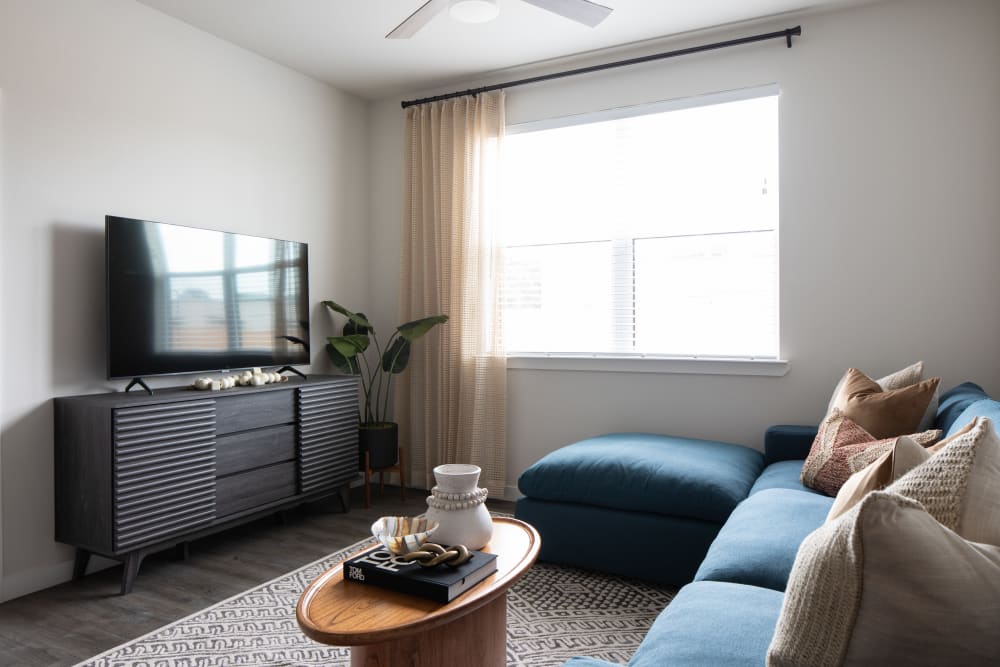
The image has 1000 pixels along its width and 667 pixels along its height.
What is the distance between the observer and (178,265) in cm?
314

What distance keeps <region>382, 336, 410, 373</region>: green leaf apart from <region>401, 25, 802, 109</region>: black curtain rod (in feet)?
5.35

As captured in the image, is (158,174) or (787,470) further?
(158,174)

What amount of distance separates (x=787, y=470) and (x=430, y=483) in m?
2.30

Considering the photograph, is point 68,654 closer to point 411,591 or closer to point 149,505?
point 149,505

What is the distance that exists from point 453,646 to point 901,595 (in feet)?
3.59

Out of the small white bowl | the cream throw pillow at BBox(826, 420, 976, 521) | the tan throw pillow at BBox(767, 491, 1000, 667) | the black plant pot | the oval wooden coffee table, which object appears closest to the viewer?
the tan throw pillow at BBox(767, 491, 1000, 667)

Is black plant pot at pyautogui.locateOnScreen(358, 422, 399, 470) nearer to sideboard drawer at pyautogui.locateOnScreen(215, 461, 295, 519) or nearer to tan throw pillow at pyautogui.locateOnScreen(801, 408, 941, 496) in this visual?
sideboard drawer at pyautogui.locateOnScreen(215, 461, 295, 519)

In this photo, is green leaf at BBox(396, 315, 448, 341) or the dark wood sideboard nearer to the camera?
the dark wood sideboard

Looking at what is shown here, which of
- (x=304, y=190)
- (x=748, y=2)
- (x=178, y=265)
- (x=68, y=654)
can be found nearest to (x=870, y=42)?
(x=748, y=2)

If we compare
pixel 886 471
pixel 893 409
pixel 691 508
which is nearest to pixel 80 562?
pixel 691 508

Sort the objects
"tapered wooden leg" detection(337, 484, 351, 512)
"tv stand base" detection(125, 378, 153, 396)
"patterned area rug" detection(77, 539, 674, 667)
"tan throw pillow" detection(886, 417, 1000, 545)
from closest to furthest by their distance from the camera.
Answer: "tan throw pillow" detection(886, 417, 1000, 545), "patterned area rug" detection(77, 539, 674, 667), "tv stand base" detection(125, 378, 153, 396), "tapered wooden leg" detection(337, 484, 351, 512)

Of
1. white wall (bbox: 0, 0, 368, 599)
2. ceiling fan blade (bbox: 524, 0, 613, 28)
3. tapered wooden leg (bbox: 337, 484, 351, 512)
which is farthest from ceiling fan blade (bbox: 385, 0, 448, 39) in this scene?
tapered wooden leg (bbox: 337, 484, 351, 512)

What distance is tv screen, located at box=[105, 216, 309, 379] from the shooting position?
2922 mm

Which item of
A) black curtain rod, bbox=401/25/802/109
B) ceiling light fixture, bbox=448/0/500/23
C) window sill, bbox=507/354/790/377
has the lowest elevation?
window sill, bbox=507/354/790/377
